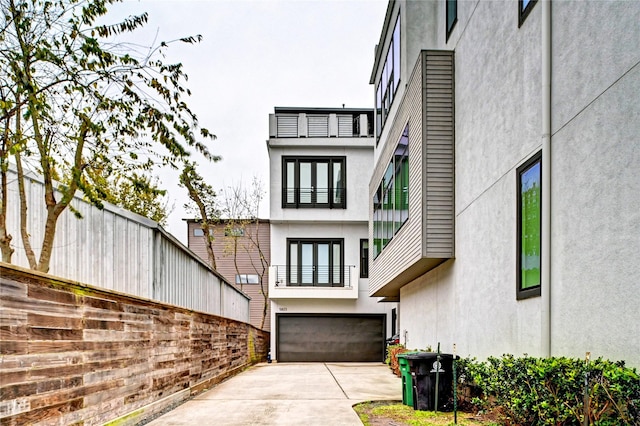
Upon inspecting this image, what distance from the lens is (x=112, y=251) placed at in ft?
22.7

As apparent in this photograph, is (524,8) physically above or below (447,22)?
below

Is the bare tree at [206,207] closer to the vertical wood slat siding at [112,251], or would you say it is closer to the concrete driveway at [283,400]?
the concrete driveway at [283,400]

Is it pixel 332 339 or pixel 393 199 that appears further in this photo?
pixel 332 339

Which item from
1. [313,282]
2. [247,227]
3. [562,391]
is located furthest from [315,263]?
[562,391]

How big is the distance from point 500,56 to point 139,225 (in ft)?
17.7

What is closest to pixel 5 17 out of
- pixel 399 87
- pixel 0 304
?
pixel 0 304

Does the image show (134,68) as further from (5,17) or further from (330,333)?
(330,333)

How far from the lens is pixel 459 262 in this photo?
10.1m

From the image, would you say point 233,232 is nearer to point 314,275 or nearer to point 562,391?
point 314,275

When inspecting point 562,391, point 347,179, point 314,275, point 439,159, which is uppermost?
point 347,179

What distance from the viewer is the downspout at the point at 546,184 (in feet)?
20.5

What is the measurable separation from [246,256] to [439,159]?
1826 centimetres

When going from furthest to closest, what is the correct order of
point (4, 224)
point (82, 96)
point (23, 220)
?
1. point (82, 96)
2. point (23, 220)
3. point (4, 224)

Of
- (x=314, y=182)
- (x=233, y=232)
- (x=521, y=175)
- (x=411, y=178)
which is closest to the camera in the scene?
(x=521, y=175)
